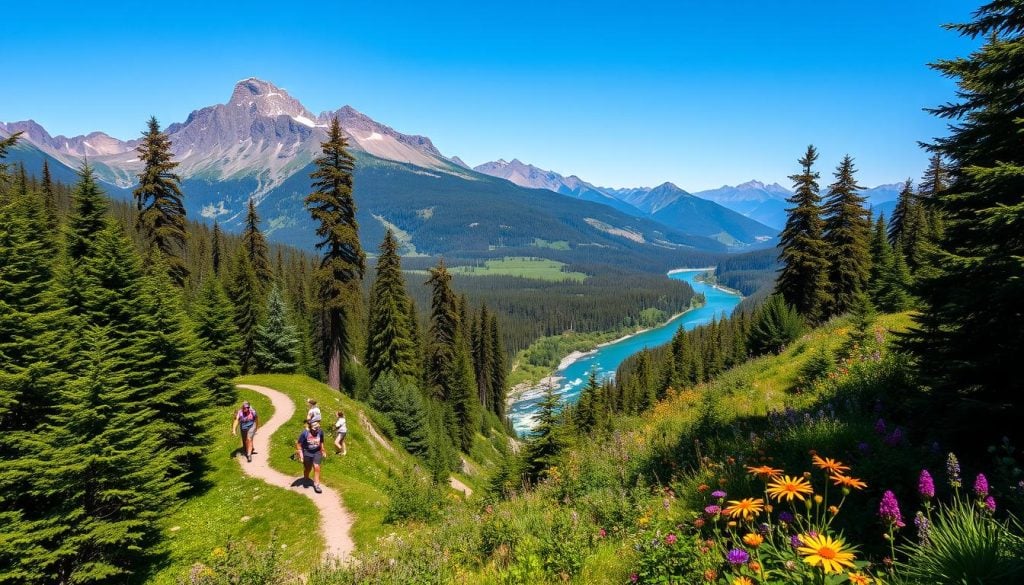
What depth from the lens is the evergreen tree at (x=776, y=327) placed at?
27875 millimetres

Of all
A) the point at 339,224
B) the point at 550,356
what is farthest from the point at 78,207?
the point at 550,356

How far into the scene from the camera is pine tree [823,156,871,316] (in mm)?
32406

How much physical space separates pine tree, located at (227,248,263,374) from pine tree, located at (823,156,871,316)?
152ft

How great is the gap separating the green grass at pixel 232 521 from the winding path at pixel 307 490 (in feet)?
1.03

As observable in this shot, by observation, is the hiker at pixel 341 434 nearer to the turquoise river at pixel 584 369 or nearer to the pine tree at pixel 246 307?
the pine tree at pixel 246 307

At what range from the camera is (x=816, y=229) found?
31.7 meters

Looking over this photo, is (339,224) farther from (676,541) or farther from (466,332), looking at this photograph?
(466,332)

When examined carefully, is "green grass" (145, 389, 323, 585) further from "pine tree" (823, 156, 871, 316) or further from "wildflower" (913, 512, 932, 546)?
"pine tree" (823, 156, 871, 316)

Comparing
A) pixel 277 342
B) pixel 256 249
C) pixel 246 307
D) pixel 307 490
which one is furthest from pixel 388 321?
pixel 307 490

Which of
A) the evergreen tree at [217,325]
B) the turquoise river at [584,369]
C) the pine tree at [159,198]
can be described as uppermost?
the pine tree at [159,198]

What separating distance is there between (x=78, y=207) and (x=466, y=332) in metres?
46.5

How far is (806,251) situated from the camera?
104ft

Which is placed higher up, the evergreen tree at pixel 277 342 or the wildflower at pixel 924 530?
the wildflower at pixel 924 530

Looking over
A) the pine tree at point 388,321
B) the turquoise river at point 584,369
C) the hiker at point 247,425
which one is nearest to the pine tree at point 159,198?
the hiker at point 247,425
